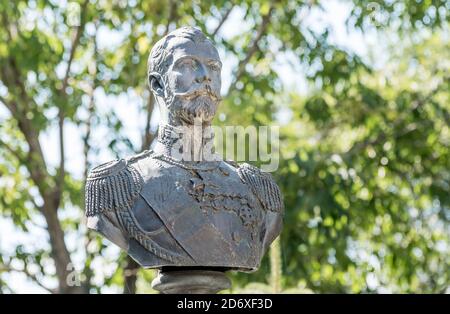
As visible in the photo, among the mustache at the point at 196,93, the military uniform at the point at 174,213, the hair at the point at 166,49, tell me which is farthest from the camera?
the hair at the point at 166,49

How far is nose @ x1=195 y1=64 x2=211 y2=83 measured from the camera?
7027 mm

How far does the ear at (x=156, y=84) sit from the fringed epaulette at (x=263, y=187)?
0.57m

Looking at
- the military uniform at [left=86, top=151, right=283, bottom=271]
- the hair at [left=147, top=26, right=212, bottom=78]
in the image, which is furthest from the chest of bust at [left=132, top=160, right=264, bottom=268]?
the hair at [left=147, top=26, right=212, bottom=78]

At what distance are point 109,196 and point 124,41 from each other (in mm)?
4790

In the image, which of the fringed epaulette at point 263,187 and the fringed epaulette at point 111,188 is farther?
the fringed epaulette at point 263,187

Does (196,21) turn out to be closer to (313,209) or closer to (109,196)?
(313,209)

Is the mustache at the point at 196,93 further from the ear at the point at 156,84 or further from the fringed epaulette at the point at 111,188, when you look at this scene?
the fringed epaulette at the point at 111,188

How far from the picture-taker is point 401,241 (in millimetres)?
11852

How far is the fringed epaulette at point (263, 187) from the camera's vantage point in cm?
719

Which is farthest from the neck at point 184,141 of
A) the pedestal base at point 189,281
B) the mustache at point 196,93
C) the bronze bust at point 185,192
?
the pedestal base at point 189,281

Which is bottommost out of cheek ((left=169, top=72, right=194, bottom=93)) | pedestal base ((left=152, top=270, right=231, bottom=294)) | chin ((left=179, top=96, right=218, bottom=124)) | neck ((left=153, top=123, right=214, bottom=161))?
pedestal base ((left=152, top=270, right=231, bottom=294))

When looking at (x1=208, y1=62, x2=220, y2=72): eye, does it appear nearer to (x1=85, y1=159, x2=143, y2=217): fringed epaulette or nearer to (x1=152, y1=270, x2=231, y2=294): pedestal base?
(x1=85, y1=159, x2=143, y2=217): fringed epaulette

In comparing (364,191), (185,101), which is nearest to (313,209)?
(364,191)

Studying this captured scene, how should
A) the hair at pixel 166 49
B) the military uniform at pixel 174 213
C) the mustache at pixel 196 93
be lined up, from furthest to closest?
1. the hair at pixel 166 49
2. the mustache at pixel 196 93
3. the military uniform at pixel 174 213
